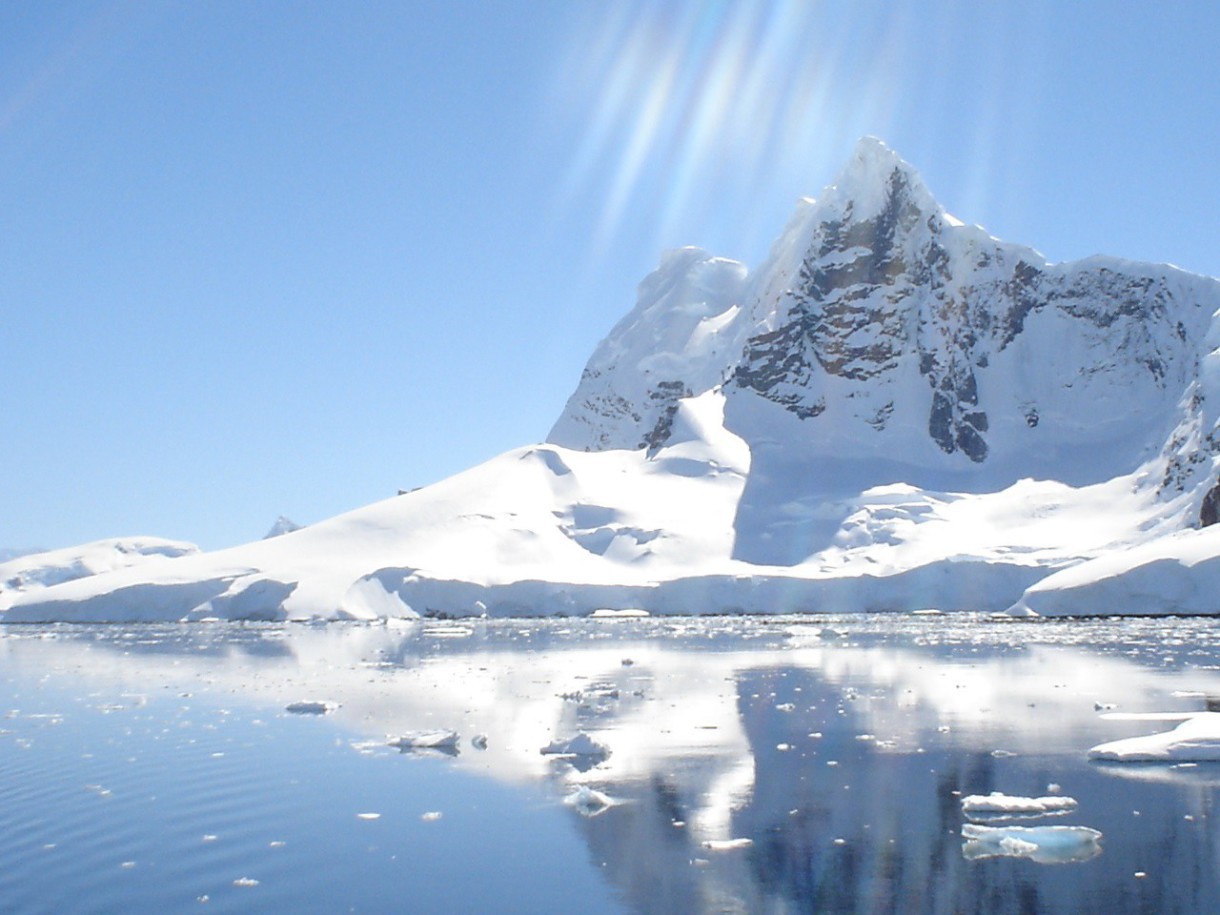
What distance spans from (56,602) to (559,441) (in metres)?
94.4

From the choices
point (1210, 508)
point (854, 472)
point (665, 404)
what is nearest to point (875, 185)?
point (665, 404)

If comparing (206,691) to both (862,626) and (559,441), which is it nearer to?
(862,626)

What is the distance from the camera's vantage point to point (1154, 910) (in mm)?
9516

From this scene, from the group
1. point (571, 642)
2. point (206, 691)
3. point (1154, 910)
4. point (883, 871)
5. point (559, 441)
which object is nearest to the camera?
point (1154, 910)

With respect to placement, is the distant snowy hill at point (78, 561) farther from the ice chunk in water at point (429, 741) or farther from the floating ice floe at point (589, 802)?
the floating ice floe at point (589, 802)

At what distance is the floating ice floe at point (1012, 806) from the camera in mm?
12953

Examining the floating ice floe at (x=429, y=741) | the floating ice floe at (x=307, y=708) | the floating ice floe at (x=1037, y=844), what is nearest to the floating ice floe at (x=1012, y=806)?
the floating ice floe at (x=1037, y=844)

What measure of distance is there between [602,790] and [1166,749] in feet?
25.6

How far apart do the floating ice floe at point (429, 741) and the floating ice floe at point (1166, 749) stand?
31.1 ft

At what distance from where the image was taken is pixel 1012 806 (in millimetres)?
13070

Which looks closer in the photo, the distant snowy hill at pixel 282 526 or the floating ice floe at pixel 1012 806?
the floating ice floe at pixel 1012 806

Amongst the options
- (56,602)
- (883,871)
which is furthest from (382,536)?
(883,871)

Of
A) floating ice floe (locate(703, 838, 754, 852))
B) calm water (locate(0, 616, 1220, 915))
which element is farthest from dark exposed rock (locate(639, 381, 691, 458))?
floating ice floe (locate(703, 838, 754, 852))

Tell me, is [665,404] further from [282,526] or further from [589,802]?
[589,802]
